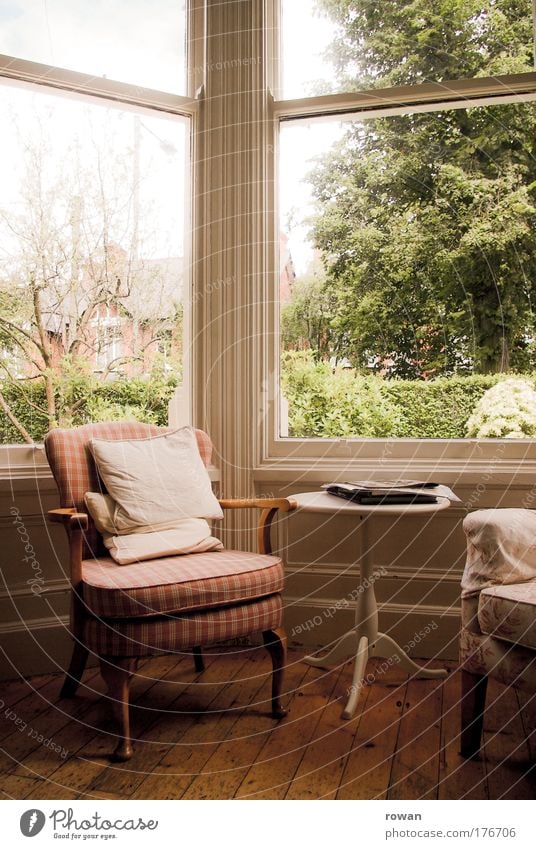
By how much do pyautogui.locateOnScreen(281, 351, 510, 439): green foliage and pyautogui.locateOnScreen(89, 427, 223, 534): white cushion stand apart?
0.61 m

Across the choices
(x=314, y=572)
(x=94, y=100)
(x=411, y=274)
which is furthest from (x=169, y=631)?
(x=94, y=100)

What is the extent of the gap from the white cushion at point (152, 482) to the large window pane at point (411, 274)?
0.63m

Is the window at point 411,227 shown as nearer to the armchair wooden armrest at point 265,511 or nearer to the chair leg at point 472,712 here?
the armchair wooden armrest at point 265,511

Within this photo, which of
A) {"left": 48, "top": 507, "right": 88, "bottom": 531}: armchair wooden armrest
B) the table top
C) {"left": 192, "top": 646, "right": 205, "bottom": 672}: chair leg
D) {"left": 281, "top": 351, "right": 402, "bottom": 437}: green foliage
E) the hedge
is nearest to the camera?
{"left": 48, "top": 507, "right": 88, "bottom": 531}: armchair wooden armrest

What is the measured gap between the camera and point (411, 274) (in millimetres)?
2750

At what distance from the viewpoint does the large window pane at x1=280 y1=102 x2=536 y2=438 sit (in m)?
2.67

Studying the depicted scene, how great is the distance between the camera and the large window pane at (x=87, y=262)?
2.61 m

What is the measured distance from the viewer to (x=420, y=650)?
265 cm

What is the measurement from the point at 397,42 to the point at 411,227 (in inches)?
29.4

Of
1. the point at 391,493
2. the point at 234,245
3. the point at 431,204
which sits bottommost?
the point at 391,493

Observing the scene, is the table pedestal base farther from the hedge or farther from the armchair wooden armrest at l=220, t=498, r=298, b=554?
the hedge

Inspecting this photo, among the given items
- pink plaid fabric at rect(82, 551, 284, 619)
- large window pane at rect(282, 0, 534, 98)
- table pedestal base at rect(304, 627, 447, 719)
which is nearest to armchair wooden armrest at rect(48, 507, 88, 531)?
pink plaid fabric at rect(82, 551, 284, 619)

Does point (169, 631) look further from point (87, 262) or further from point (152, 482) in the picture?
point (87, 262)

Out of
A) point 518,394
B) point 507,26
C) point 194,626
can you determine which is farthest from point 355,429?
point 507,26
